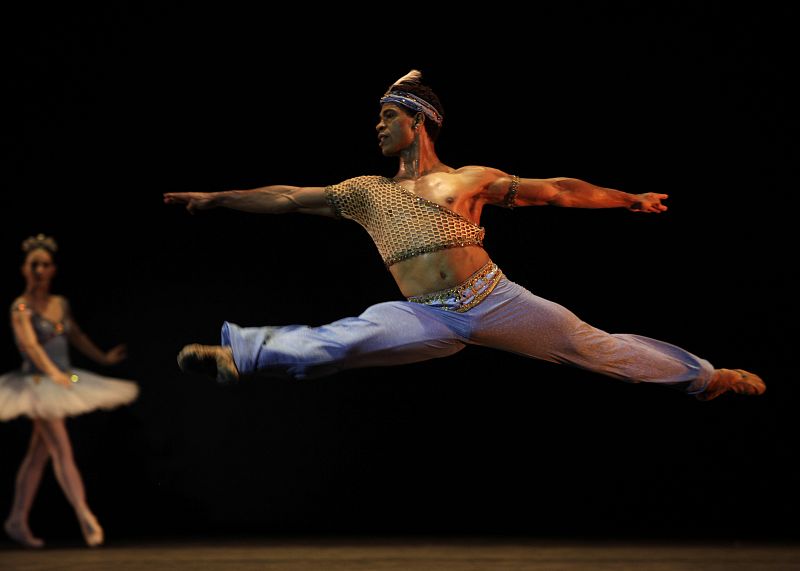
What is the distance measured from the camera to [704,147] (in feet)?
15.9

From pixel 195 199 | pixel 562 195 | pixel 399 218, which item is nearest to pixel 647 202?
pixel 562 195

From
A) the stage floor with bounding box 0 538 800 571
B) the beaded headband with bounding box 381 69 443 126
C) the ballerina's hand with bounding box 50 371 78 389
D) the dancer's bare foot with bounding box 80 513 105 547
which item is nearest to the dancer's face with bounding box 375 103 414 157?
the beaded headband with bounding box 381 69 443 126

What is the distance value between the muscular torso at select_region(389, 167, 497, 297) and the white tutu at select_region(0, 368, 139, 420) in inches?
87.8

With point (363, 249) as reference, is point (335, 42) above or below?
above

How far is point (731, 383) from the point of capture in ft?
10.7

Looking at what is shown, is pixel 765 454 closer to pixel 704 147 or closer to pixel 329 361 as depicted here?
pixel 704 147

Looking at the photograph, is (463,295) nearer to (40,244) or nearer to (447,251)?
(447,251)

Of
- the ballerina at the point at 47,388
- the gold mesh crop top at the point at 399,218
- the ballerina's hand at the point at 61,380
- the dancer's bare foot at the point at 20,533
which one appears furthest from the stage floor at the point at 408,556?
the gold mesh crop top at the point at 399,218

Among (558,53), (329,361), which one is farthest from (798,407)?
(329,361)

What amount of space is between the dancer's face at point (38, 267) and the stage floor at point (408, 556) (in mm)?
1281

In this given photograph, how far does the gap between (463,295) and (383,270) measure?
201cm

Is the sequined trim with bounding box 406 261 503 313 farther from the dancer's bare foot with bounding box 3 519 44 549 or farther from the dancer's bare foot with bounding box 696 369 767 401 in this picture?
the dancer's bare foot with bounding box 3 519 44 549

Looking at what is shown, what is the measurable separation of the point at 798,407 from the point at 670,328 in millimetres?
735

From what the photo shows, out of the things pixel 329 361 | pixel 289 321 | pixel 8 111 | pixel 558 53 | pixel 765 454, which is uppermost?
pixel 558 53
